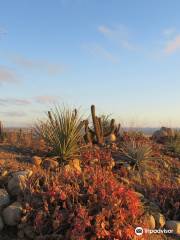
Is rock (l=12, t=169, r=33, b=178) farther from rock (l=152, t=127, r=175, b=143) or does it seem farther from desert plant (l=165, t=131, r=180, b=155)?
rock (l=152, t=127, r=175, b=143)

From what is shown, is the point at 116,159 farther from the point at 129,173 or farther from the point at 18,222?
the point at 18,222

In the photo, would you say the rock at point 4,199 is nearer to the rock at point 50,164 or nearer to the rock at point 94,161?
the rock at point 50,164

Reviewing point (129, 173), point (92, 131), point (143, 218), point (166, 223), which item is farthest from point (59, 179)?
point (92, 131)

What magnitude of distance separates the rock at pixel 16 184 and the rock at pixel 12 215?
0.51 m

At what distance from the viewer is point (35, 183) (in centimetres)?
750

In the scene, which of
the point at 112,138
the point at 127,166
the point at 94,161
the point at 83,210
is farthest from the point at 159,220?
the point at 112,138

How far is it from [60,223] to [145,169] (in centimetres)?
614

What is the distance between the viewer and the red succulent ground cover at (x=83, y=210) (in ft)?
21.5

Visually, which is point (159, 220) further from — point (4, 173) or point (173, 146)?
point (173, 146)

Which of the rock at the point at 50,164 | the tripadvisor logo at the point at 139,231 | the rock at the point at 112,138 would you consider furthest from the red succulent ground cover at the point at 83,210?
the rock at the point at 112,138

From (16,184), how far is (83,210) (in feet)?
5.77

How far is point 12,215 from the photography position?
6965 mm

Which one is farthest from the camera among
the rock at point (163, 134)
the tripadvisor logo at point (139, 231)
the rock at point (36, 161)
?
the rock at point (163, 134)

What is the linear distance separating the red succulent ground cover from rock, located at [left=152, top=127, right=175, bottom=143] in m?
10.6
